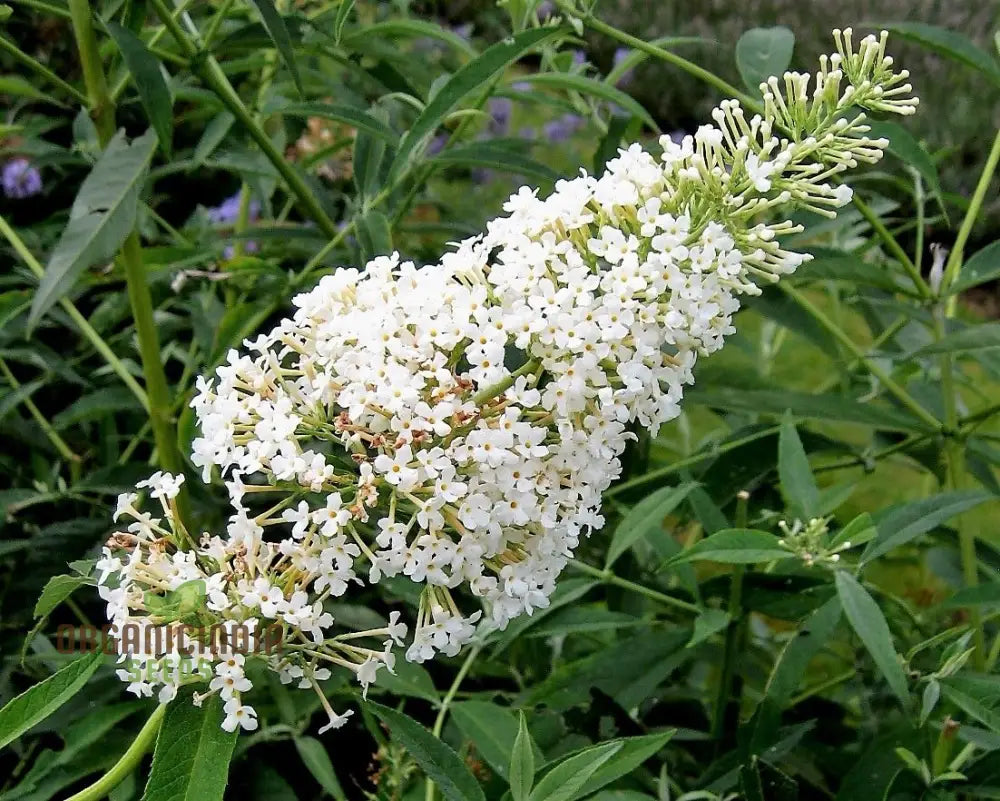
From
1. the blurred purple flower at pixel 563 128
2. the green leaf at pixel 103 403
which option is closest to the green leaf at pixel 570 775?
the green leaf at pixel 103 403

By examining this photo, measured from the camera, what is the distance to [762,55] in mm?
1087

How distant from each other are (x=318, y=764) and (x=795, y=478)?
1.93ft

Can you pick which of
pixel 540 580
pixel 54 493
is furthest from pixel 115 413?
pixel 540 580

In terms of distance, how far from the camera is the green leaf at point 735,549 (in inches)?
33.7

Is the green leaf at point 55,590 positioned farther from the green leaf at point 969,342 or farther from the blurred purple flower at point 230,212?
the blurred purple flower at point 230,212

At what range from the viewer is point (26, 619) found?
130 centimetres

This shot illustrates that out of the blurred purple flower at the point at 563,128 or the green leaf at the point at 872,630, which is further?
the blurred purple flower at the point at 563,128

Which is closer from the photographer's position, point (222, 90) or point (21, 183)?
point (222, 90)

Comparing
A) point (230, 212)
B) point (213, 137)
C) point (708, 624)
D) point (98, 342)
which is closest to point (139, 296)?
point (98, 342)

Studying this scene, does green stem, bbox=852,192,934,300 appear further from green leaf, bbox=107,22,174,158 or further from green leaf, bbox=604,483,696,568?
green leaf, bbox=107,22,174,158

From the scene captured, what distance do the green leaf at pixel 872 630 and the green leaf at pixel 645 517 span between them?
0.17 m

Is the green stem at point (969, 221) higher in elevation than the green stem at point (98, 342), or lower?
higher

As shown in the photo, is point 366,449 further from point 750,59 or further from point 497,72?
point 750,59

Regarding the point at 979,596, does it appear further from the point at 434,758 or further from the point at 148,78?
the point at 148,78
